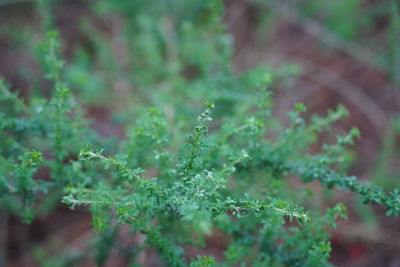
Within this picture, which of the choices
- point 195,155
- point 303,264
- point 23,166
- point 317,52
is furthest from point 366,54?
point 23,166

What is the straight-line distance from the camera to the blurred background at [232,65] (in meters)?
3.33

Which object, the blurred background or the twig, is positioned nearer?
the blurred background

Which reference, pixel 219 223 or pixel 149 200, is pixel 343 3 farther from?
pixel 149 200

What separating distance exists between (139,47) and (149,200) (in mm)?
2275

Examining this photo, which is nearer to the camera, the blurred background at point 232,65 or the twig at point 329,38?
the blurred background at point 232,65

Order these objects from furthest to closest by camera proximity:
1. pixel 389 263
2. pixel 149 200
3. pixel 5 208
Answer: pixel 5 208 < pixel 389 263 < pixel 149 200

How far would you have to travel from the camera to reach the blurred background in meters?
3.33

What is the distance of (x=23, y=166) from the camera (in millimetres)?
1699

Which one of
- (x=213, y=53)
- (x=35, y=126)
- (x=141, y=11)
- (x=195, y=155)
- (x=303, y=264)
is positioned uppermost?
(x=141, y=11)

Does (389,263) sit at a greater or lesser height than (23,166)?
greater

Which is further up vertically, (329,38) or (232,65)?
(329,38)

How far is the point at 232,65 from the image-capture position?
414cm

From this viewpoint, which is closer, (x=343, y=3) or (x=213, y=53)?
(x=213, y=53)

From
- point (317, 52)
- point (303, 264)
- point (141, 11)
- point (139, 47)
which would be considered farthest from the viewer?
point (317, 52)
